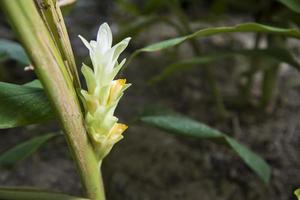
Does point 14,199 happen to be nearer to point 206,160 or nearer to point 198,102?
point 206,160

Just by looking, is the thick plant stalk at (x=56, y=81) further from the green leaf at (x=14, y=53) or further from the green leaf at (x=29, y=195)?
the green leaf at (x=14, y=53)

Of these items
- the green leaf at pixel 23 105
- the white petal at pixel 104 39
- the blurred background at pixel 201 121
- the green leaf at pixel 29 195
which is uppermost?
the white petal at pixel 104 39

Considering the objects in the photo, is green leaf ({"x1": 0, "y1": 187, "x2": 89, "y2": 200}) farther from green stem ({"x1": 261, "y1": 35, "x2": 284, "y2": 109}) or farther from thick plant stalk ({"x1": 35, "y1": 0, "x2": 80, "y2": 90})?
green stem ({"x1": 261, "y1": 35, "x2": 284, "y2": 109})

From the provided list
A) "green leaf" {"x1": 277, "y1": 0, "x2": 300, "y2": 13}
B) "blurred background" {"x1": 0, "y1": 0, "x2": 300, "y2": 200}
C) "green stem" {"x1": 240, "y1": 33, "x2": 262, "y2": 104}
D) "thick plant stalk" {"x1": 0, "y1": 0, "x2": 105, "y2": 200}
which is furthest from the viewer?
"green stem" {"x1": 240, "y1": 33, "x2": 262, "y2": 104}

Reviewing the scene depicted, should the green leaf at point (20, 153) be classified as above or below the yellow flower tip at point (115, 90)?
below

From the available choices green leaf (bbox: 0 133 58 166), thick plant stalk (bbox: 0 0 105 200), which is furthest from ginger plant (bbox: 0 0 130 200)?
green leaf (bbox: 0 133 58 166)

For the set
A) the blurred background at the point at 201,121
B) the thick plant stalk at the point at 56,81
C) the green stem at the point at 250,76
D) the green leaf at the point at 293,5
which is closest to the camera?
the thick plant stalk at the point at 56,81

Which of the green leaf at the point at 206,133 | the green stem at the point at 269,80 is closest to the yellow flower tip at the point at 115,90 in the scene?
the green leaf at the point at 206,133

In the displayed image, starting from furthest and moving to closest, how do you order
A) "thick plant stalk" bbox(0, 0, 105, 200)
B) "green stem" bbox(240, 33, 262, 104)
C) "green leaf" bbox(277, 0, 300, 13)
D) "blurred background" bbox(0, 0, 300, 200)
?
"green stem" bbox(240, 33, 262, 104), "blurred background" bbox(0, 0, 300, 200), "green leaf" bbox(277, 0, 300, 13), "thick plant stalk" bbox(0, 0, 105, 200)
